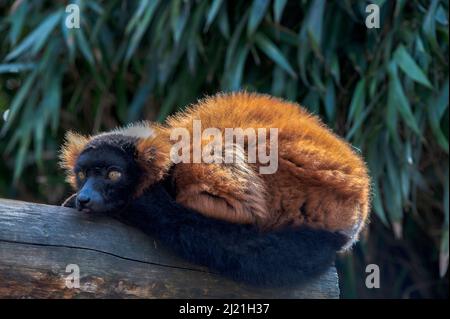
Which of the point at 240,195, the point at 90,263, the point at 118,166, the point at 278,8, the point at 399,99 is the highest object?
the point at 278,8

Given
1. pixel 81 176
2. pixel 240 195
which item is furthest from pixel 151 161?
pixel 240 195

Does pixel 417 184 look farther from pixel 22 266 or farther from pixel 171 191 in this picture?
pixel 22 266

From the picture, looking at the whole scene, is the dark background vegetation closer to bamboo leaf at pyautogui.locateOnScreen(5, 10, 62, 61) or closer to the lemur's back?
bamboo leaf at pyautogui.locateOnScreen(5, 10, 62, 61)

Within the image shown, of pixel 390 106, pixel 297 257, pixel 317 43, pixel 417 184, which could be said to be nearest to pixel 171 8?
pixel 317 43

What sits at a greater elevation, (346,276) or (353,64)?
(353,64)

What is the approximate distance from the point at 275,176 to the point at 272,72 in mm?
2564

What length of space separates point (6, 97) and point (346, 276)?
2.90 metres

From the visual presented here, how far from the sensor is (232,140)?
8.84 ft

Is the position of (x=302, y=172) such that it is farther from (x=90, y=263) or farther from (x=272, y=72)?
(x=272, y=72)

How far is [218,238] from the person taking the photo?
2525 mm

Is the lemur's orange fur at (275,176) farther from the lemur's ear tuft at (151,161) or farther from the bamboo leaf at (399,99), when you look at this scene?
the bamboo leaf at (399,99)

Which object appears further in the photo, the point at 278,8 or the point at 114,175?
the point at 278,8

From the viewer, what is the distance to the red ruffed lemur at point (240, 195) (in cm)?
253

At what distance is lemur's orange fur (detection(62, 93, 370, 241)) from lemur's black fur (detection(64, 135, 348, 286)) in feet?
0.15
